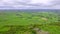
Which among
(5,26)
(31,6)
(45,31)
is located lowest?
(45,31)

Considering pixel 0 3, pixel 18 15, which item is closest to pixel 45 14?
pixel 18 15

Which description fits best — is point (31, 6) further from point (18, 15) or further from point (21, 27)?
point (21, 27)

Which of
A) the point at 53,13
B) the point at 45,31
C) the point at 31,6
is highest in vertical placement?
the point at 31,6

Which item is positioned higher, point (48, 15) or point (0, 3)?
point (0, 3)

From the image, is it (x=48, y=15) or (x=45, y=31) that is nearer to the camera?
(x=45, y=31)

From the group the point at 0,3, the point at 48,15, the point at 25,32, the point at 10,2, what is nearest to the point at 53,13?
the point at 48,15

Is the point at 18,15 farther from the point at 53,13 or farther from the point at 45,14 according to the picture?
the point at 53,13
